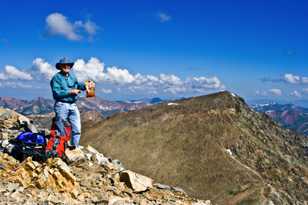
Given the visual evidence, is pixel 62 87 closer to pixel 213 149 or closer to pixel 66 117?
pixel 66 117

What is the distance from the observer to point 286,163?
59.1 metres

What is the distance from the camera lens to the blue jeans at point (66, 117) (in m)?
17.9

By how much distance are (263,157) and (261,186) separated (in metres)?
11.3

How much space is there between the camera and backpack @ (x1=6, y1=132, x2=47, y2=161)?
17938 mm

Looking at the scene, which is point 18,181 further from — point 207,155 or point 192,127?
point 192,127

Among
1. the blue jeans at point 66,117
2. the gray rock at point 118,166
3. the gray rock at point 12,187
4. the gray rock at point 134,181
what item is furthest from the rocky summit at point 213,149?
the gray rock at point 12,187

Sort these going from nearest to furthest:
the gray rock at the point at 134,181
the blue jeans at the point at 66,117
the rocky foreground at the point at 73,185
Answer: the rocky foreground at the point at 73,185, the gray rock at the point at 134,181, the blue jeans at the point at 66,117

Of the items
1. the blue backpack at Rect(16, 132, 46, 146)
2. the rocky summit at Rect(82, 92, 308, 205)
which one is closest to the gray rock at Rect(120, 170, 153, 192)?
the blue backpack at Rect(16, 132, 46, 146)

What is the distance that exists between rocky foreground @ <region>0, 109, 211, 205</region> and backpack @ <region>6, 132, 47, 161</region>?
1.23 feet

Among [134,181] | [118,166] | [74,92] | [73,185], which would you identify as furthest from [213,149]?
[73,185]

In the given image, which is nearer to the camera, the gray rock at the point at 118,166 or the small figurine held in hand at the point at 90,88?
the small figurine held in hand at the point at 90,88

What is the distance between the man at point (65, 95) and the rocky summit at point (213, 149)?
28.0 metres

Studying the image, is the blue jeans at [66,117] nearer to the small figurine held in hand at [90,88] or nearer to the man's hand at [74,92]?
the man's hand at [74,92]

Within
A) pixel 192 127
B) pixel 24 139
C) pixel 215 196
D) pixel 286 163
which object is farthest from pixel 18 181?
pixel 286 163
